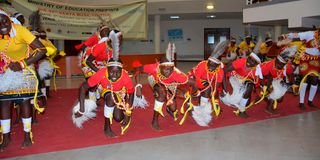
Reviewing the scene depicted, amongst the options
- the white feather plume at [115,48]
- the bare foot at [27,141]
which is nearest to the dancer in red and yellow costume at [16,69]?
the bare foot at [27,141]

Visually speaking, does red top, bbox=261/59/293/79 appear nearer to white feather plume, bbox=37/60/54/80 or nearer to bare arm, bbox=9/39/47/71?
bare arm, bbox=9/39/47/71

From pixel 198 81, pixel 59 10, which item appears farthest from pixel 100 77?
pixel 59 10

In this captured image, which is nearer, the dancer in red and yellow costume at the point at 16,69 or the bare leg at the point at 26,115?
the dancer in red and yellow costume at the point at 16,69

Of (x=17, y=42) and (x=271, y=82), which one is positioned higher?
(x=17, y=42)

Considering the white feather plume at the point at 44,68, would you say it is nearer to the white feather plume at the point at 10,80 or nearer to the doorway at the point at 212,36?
the white feather plume at the point at 10,80

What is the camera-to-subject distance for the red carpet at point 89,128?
3.90 meters

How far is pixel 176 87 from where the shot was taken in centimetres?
478

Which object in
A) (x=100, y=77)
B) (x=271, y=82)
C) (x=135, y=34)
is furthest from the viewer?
(x=135, y=34)

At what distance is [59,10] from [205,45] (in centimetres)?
1264

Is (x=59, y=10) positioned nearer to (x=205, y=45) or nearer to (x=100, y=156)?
(x=100, y=156)

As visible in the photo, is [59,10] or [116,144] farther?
[59,10]

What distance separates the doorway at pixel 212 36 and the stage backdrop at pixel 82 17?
10027mm

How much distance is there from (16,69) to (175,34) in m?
18.9

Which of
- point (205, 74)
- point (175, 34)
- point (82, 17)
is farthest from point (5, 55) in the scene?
point (175, 34)
